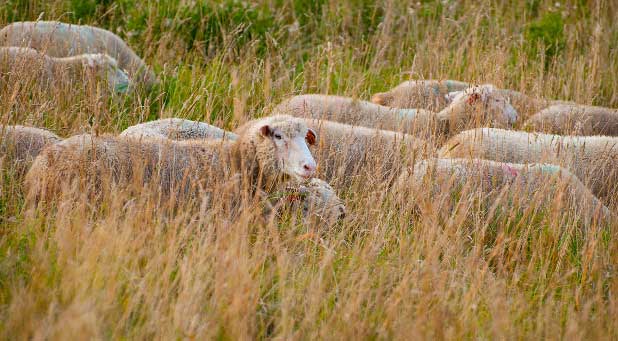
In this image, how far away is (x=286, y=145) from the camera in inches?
190

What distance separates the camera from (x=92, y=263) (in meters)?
3.23

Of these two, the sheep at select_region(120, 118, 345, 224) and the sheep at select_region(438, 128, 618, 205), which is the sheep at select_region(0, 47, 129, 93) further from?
the sheep at select_region(438, 128, 618, 205)

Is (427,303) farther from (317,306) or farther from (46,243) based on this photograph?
(46,243)

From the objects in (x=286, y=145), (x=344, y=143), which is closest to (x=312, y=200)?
(x=286, y=145)

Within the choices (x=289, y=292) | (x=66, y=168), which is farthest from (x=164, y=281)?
(x=66, y=168)

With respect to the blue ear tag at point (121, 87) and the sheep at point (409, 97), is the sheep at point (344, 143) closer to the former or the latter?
the blue ear tag at point (121, 87)

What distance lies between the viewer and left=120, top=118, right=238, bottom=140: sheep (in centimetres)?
531

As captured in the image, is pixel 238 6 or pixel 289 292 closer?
pixel 289 292

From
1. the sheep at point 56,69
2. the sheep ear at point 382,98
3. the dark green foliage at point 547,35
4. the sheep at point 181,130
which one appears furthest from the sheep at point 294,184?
the dark green foliage at point 547,35

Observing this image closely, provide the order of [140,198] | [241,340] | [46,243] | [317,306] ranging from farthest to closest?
[140,198] < [46,243] < [317,306] < [241,340]

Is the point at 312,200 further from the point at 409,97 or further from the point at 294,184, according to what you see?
the point at 409,97

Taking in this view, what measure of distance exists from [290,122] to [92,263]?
77.0 inches

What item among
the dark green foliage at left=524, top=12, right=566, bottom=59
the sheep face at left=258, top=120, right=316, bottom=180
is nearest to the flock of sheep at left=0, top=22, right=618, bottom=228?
the sheep face at left=258, top=120, right=316, bottom=180

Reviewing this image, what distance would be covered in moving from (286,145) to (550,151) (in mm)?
2015
